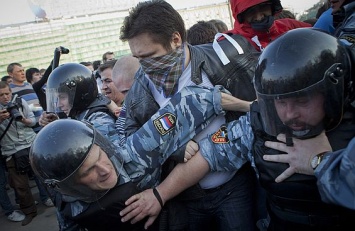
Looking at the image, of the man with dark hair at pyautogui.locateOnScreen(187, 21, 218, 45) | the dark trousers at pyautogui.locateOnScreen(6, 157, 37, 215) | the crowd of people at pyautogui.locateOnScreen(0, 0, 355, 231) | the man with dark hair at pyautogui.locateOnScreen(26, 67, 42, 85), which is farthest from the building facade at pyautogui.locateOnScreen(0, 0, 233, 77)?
the crowd of people at pyautogui.locateOnScreen(0, 0, 355, 231)

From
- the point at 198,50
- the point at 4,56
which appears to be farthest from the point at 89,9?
the point at 198,50

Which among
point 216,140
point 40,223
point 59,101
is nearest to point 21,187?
point 40,223

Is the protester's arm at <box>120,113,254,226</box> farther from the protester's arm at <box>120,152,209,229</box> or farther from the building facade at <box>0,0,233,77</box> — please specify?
the building facade at <box>0,0,233,77</box>

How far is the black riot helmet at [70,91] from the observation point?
233cm

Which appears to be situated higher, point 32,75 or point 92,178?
point 32,75

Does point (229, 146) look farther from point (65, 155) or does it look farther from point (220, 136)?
point (65, 155)

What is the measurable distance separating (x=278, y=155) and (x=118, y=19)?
26.1 metres

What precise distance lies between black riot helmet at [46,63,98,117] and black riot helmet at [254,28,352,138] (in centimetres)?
153

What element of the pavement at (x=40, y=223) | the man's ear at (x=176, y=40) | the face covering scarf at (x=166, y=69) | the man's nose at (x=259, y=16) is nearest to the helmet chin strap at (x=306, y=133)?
the face covering scarf at (x=166, y=69)

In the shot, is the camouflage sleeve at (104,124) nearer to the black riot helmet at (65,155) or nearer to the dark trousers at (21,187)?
the black riot helmet at (65,155)

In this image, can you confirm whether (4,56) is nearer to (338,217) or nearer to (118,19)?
(118,19)

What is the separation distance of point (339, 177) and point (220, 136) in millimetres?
620

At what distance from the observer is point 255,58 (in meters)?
1.72

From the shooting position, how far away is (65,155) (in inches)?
53.5
